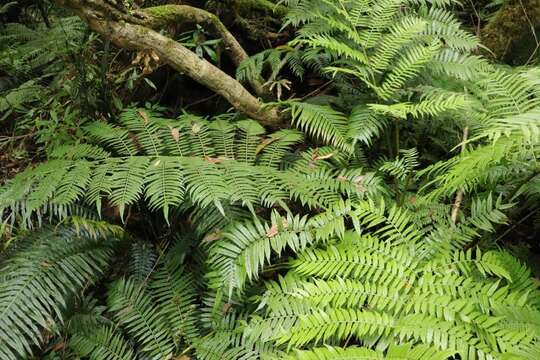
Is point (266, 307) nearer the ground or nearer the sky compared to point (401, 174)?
nearer the ground

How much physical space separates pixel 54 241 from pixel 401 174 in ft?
5.60

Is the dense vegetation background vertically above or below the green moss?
below

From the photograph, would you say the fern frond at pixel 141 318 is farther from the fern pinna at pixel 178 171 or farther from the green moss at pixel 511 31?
the green moss at pixel 511 31

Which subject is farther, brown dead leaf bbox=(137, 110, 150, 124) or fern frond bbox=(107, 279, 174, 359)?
brown dead leaf bbox=(137, 110, 150, 124)

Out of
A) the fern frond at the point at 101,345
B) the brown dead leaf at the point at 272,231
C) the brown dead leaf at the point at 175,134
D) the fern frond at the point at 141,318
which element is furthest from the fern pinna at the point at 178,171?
the fern frond at the point at 101,345

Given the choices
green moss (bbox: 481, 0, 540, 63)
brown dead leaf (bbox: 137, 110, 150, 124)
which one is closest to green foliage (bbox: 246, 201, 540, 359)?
brown dead leaf (bbox: 137, 110, 150, 124)

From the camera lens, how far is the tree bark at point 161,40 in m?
2.10

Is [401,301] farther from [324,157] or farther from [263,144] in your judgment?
[263,144]

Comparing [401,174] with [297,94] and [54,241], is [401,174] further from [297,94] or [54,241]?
[54,241]

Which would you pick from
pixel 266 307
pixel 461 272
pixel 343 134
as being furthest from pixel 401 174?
pixel 266 307

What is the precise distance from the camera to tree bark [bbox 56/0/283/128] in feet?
6.88

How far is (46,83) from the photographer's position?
3117mm

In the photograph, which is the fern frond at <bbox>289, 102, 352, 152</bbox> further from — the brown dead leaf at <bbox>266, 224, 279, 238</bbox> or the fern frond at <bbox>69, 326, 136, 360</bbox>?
the fern frond at <bbox>69, 326, 136, 360</bbox>

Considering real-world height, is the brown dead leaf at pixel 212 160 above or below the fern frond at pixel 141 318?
above
